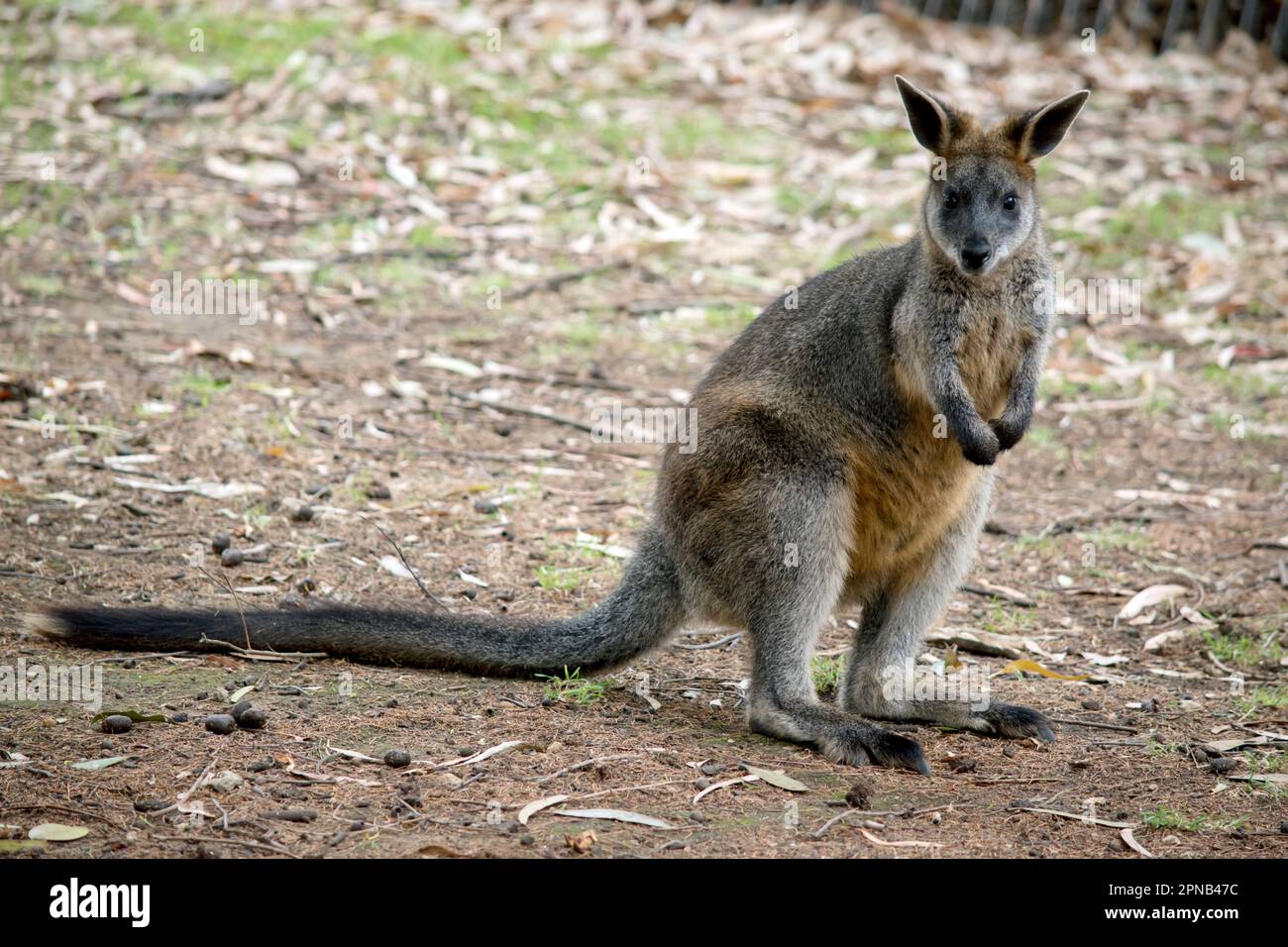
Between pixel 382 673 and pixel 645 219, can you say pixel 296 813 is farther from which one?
pixel 645 219

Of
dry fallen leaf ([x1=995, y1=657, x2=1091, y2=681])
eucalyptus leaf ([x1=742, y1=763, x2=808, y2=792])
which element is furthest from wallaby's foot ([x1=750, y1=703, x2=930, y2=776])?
dry fallen leaf ([x1=995, y1=657, x2=1091, y2=681])

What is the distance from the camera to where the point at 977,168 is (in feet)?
13.4

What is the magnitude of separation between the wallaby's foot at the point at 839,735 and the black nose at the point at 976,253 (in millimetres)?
1305

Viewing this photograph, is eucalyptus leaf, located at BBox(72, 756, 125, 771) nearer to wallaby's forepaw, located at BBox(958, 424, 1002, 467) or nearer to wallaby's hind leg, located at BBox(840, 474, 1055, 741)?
wallaby's hind leg, located at BBox(840, 474, 1055, 741)

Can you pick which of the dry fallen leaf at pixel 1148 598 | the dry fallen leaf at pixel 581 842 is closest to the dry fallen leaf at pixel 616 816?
the dry fallen leaf at pixel 581 842

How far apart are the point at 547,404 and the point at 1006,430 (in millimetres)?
2971

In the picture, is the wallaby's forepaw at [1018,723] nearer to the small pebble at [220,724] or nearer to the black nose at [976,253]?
the black nose at [976,253]

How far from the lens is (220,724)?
351 cm

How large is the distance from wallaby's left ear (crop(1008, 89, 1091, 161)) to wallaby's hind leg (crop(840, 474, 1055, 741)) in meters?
0.98

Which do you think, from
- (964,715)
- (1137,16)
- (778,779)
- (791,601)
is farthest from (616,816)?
(1137,16)

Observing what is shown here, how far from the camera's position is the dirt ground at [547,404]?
3.40 metres

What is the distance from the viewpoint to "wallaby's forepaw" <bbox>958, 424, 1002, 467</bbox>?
13.0 feet

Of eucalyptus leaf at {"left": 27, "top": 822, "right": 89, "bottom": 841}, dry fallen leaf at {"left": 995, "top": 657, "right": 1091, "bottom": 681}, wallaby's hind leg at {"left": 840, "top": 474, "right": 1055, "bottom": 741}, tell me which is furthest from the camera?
dry fallen leaf at {"left": 995, "top": 657, "right": 1091, "bottom": 681}

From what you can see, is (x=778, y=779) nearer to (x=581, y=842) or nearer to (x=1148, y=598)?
(x=581, y=842)
